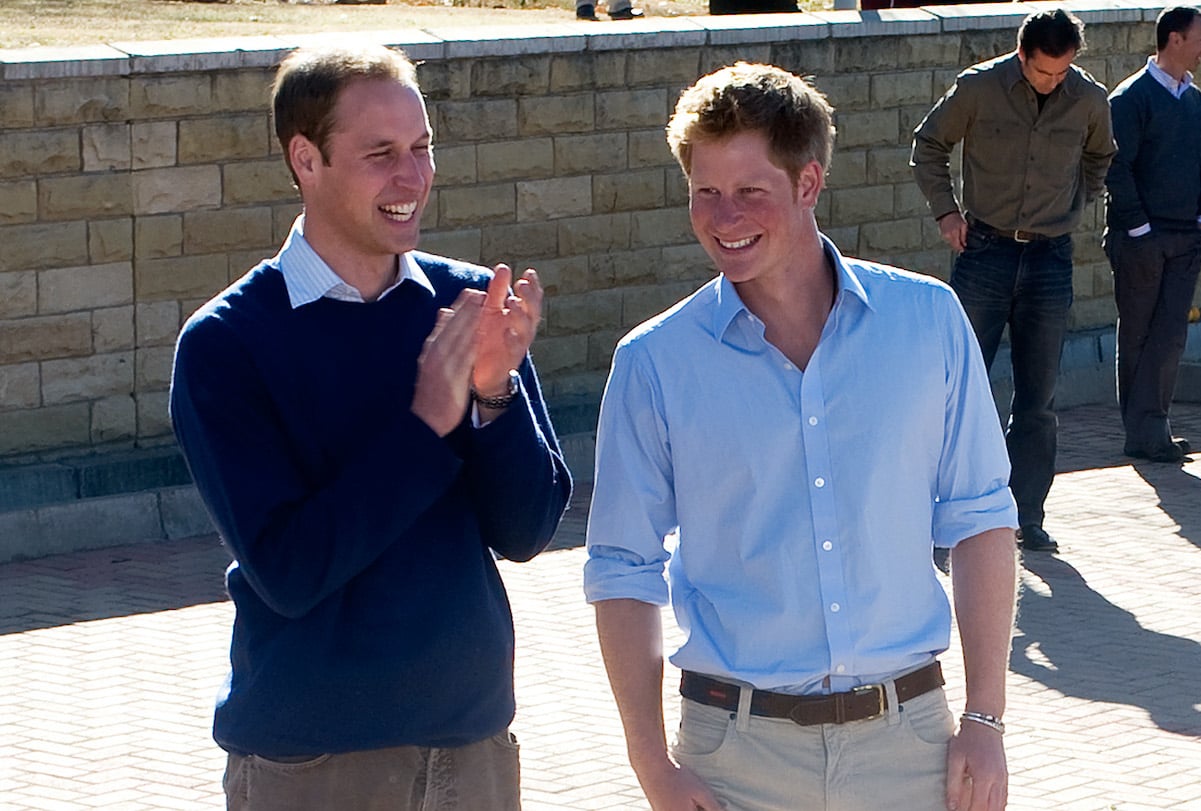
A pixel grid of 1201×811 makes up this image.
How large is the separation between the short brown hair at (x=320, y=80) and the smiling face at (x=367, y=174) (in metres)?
0.01

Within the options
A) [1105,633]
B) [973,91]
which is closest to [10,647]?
[1105,633]

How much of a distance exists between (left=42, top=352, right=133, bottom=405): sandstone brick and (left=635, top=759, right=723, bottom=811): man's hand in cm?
724

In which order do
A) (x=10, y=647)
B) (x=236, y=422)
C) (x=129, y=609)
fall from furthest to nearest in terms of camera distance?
(x=129, y=609), (x=10, y=647), (x=236, y=422)

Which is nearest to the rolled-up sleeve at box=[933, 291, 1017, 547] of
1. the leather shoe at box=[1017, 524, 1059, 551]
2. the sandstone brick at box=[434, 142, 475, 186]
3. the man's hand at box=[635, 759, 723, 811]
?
the man's hand at box=[635, 759, 723, 811]

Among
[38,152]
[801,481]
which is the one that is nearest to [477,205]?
[38,152]

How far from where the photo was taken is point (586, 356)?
39.0 ft

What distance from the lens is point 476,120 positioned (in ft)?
36.6

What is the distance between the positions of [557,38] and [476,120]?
0.65m

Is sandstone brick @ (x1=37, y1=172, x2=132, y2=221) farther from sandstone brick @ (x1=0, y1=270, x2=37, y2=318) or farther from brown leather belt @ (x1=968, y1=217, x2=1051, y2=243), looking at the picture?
brown leather belt @ (x1=968, y1=217, x2=1051, y2=243)

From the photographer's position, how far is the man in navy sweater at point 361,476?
312 centimetres

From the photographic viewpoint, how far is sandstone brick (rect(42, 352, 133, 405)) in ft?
32.7

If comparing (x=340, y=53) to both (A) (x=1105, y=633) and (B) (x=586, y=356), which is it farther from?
(B) (x=586, y=356)

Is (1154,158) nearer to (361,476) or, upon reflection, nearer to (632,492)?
(632,492)

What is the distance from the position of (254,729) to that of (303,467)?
41 centimetres
